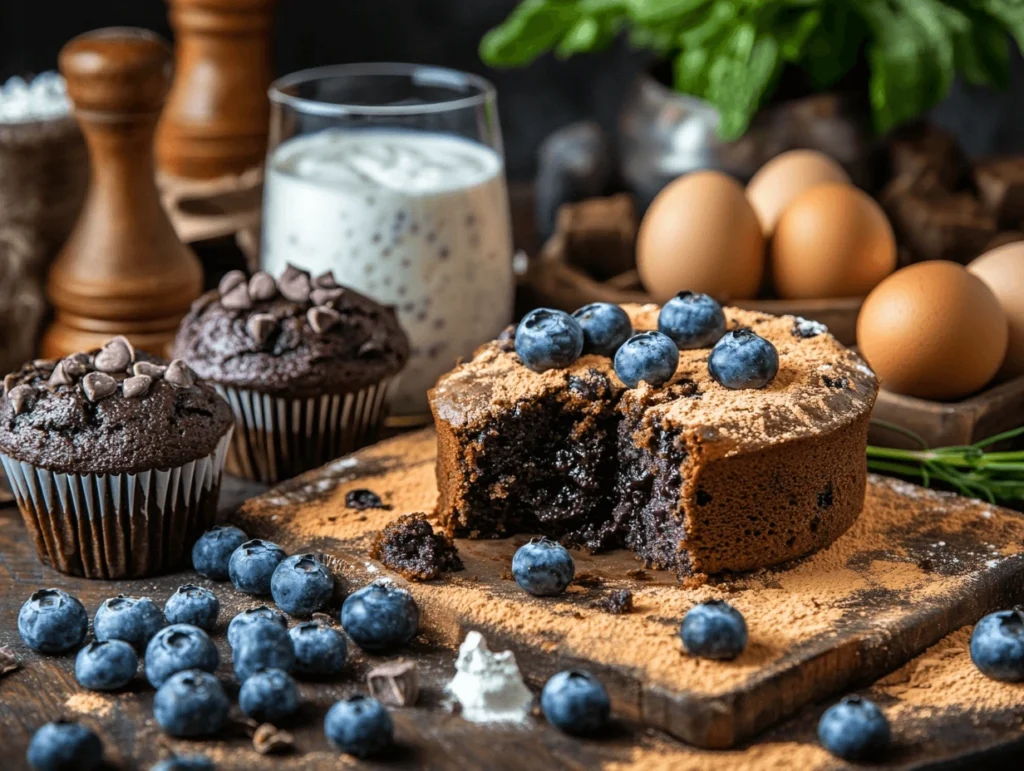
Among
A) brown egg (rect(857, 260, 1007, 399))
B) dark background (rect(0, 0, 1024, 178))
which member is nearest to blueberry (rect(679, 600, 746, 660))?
brown egg (rect(857, 260, 1007, 399))

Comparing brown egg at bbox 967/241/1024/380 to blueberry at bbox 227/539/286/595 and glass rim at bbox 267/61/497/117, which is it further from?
blueberry at bbox 227/539/286/595

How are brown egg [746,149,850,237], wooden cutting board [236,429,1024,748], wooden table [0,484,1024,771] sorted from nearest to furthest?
wooden table [0,484,1024,771] < wooden cutting board [236,429,1024,748] < brown egg [746,149,850,237]

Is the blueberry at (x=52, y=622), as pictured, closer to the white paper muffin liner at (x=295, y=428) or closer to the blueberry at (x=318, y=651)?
the blueberry at (x=318, y=651)

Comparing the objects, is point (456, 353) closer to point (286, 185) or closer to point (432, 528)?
point (286, 185)

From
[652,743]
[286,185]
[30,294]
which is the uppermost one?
[286,185]

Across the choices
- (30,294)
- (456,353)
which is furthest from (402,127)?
(30,294)

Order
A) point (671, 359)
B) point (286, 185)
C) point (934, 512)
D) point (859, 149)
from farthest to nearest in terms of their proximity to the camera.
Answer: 1. point (859, 149)
2. point (286, 185)
3. point (934, 512)
4. point (671, 359)

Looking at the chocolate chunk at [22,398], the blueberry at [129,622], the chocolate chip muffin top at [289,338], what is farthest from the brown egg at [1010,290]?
the chocolate chunk at [22,398]
